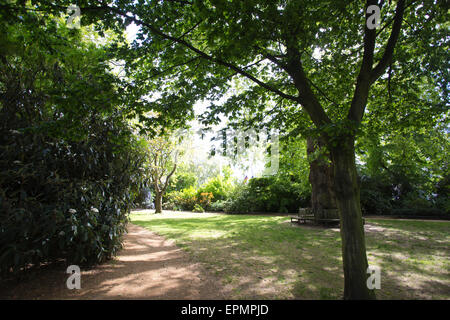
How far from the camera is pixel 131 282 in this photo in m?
4.21

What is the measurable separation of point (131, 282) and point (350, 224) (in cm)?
379

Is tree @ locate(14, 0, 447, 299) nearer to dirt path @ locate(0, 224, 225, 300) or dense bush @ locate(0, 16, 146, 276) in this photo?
dense bush @ locate(0, 16, 146, 276)

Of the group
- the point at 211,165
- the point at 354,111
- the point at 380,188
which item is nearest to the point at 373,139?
the point at 354,111

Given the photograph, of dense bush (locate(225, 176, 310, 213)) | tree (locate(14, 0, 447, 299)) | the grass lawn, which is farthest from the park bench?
tree (locate(14, 0, 447, 299))

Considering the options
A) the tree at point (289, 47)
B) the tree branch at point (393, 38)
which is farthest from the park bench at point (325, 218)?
the tree branch at point (393, 38)

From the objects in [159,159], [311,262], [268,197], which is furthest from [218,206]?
[311,262]

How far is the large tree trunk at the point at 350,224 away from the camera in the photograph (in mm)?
3451

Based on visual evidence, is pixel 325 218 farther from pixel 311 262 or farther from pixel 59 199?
pixel 59 199

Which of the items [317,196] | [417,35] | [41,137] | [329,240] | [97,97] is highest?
[417,35]

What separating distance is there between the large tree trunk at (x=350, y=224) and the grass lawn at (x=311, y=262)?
45 centimetres

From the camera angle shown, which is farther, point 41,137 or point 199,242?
point 199,242

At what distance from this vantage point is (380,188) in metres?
15.7

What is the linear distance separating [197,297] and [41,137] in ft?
13.1

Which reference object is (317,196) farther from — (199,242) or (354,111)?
(354,111)
